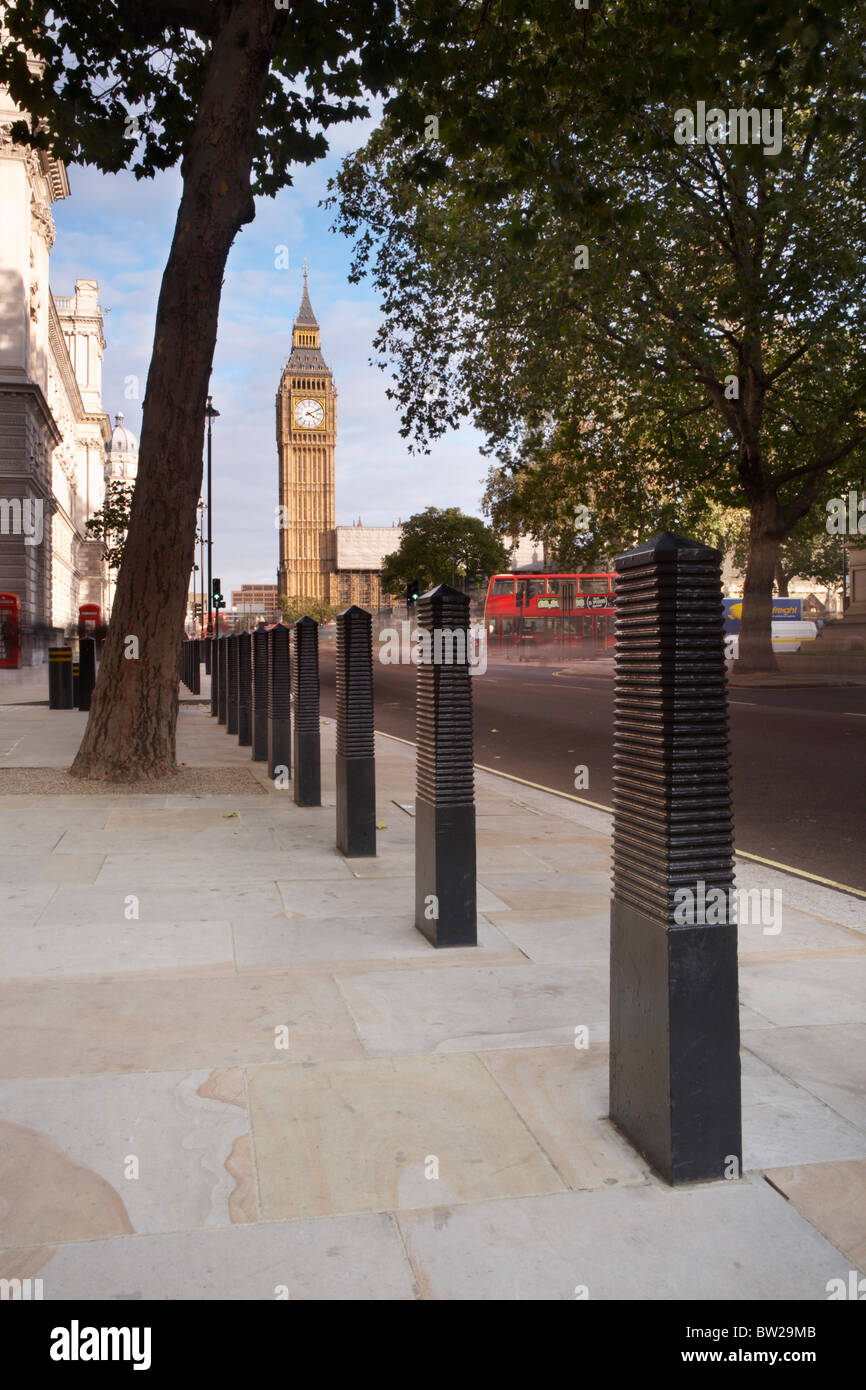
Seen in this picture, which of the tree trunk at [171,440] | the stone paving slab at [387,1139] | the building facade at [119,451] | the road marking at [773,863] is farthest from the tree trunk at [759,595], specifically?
the building facade at [119,451]

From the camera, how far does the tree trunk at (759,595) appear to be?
27406 mm

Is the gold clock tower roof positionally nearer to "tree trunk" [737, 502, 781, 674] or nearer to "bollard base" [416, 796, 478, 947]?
"tree trunk" [737, 502, 781, 674]

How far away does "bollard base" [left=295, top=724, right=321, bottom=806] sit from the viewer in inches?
337

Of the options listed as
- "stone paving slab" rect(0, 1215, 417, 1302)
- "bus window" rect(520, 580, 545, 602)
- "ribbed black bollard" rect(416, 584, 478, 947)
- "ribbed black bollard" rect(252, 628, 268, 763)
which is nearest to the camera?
"stone paving slab" rect(0, 1215, 417, 1302)

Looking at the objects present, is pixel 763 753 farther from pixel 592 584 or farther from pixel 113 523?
pixel 592 584

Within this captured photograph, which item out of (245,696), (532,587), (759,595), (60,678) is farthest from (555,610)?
(245,696)

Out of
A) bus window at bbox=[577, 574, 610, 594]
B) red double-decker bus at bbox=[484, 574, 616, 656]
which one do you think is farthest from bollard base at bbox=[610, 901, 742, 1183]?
bus window at bbox=[577, 574, 610, 594]

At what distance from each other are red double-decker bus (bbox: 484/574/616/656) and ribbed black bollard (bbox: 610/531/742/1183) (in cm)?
4581

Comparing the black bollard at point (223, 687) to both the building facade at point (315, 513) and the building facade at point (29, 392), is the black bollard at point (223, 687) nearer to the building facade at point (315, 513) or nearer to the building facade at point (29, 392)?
the building facade at point (29, 392)

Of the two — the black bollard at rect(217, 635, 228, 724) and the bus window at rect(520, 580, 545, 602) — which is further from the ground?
the bus window at rect(520, 580, 545, 602)
